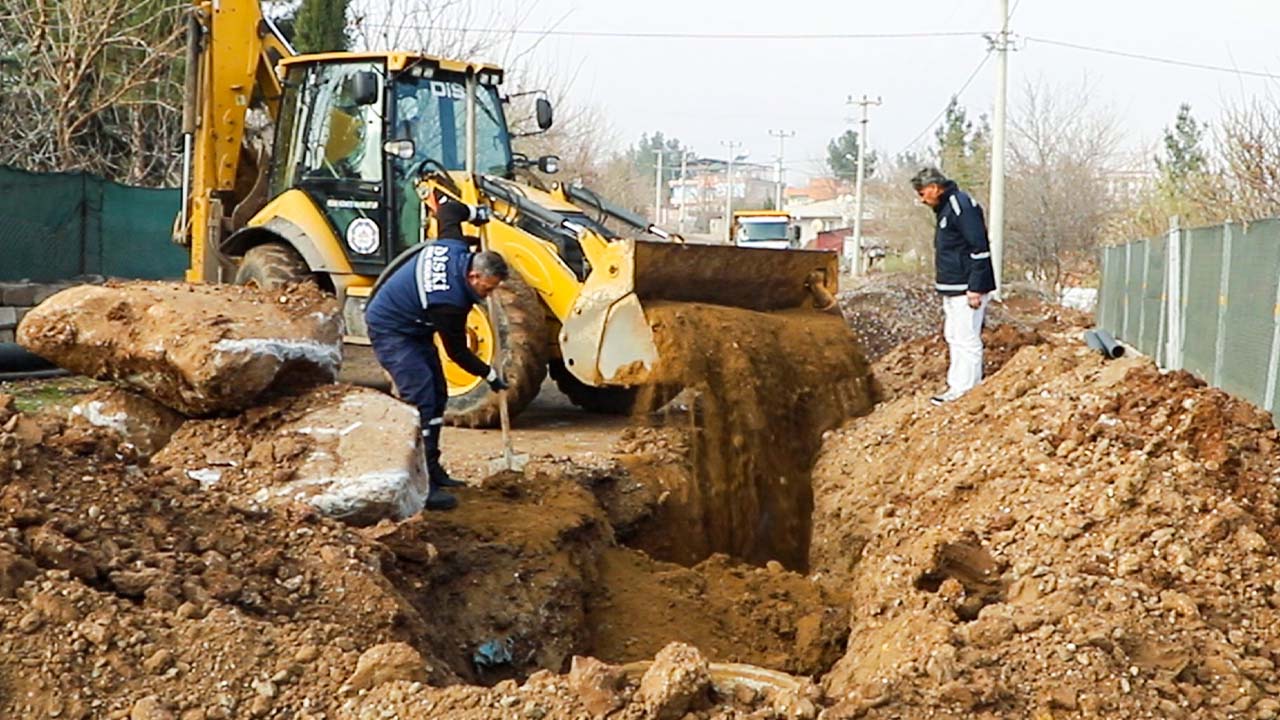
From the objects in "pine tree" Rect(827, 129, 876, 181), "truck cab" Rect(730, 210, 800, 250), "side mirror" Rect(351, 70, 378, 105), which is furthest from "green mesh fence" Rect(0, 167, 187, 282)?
"pine tree" Rect(827, 129, 876, 181)

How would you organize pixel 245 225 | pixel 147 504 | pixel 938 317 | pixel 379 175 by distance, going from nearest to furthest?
1. pixel 147 504
2. pixel 379 175
3. pixel 245 225
4. pixel 938 317

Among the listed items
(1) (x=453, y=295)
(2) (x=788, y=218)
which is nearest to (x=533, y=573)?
(1) (x=453, y=295)

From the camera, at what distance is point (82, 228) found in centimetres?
1420

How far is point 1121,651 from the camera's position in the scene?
427 cm

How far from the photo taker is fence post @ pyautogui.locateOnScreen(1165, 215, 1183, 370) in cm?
1030

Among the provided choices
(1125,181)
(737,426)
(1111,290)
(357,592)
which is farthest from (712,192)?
(357,592)

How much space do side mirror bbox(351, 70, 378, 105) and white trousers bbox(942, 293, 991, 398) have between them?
14.0 ft

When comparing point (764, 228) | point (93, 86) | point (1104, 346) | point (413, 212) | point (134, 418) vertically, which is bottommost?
point (134, 418)

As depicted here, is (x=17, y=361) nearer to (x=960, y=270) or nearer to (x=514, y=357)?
(x=514, y=357)

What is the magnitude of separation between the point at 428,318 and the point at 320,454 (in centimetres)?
139

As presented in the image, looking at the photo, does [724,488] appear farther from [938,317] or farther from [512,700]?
[938,317]

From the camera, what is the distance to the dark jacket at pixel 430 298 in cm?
708

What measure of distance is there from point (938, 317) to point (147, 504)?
12.7 m

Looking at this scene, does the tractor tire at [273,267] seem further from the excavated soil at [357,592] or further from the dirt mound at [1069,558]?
the dirt mound at [1069,558]
